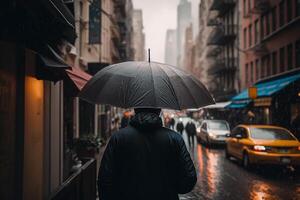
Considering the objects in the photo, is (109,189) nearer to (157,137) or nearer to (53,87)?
(157,137)

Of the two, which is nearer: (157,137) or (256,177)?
(157,137)

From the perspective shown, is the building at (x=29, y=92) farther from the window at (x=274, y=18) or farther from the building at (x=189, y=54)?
the building at (x=189, y=54)

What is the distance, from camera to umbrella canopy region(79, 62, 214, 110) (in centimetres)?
420

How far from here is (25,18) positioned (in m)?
6.23

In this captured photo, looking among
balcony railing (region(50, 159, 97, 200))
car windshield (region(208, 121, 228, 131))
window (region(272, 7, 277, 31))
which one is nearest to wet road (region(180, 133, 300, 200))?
balcony railing (region(50, 159, 97, 200))

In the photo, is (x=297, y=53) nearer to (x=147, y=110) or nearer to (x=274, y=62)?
(x=274, y=62)

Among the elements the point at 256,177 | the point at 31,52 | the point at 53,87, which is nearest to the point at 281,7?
the point at 256,177

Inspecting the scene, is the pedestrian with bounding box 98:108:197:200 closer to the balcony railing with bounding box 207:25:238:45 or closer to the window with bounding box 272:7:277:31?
the window with bounding box 272:7:277:31

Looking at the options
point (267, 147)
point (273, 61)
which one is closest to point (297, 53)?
point (273, 61)

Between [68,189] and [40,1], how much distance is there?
2.22 metres

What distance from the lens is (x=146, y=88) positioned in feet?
13.9

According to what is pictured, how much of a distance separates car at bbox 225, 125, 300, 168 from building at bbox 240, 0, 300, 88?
1103 centimetres

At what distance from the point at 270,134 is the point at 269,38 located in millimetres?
16536

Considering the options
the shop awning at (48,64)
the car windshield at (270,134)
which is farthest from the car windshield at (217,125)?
the shop awning at (48,64)
